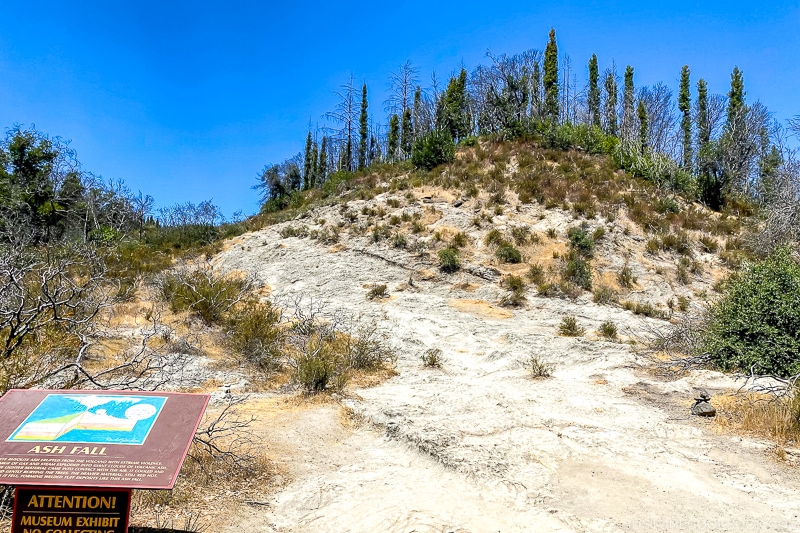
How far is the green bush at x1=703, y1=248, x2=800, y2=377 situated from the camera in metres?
6.87

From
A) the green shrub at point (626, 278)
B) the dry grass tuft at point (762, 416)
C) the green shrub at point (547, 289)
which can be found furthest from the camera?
the green shrub at point (626, 278)

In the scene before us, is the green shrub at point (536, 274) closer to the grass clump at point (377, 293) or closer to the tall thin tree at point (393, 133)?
the grass clump at point (377, 293)

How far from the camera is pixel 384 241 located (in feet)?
57.7

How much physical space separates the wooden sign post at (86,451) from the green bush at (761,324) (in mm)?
6946

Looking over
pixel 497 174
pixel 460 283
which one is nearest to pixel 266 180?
pixel 497 174

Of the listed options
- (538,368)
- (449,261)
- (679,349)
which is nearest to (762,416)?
(538,368)

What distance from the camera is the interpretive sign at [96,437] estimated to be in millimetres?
2633

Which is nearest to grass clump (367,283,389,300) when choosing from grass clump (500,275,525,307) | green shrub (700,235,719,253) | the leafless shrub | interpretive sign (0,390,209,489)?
grass clump (500,275,525,307)

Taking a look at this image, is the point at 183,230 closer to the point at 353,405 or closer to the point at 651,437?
the point at 353,405

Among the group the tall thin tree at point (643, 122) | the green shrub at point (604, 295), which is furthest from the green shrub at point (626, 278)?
the tall thin tree at point (643, 122)

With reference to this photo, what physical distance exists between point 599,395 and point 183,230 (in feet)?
67.6

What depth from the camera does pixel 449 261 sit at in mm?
15438

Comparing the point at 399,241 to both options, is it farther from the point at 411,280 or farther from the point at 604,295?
the point at 604,295

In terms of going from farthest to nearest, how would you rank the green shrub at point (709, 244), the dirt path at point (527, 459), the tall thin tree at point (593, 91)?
the tall thin tree at point (593, 91) < the green shrub at point (709, 244) < the dirt path at point (527, 459)
